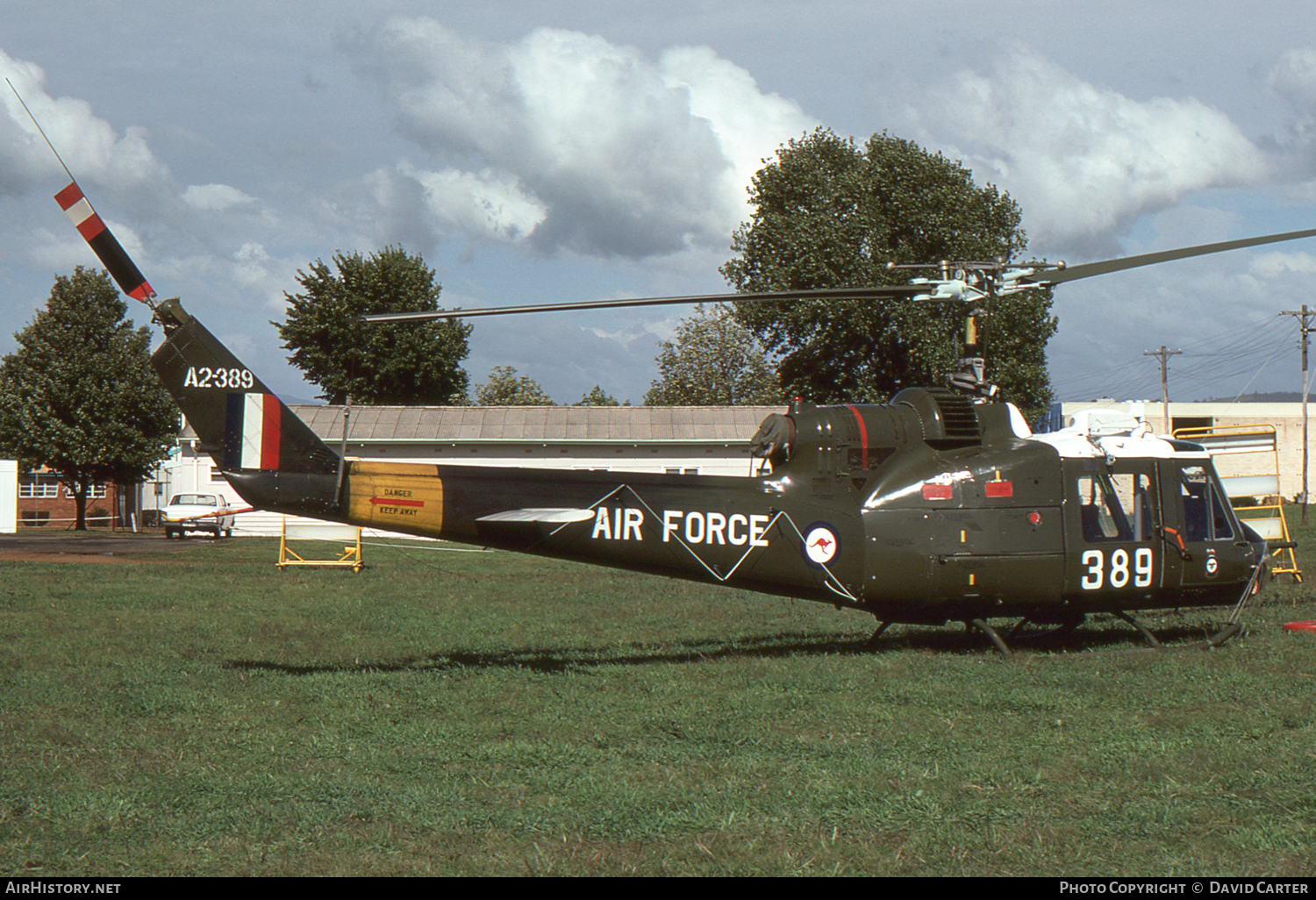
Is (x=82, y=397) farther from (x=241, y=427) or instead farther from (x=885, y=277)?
(x=241, y=427)

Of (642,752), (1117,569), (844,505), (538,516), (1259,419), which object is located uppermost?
(1259,419)

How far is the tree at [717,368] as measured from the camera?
234 ft

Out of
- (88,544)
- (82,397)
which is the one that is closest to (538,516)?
(88,544)

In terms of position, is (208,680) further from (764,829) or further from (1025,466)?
(1025,466)

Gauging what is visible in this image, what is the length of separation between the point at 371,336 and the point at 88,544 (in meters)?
20.7

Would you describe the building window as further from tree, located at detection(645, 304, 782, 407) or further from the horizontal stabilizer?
the horizontal stabilizer

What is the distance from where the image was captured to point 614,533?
10641mm

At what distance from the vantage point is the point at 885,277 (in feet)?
135

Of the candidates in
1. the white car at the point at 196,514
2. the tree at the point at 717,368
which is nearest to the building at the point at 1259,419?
the tree at the point at 717,368

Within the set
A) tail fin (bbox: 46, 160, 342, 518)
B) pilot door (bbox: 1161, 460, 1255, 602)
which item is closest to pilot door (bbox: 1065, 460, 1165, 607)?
pilot door (bbox: 1161, 460, 1255, 602)

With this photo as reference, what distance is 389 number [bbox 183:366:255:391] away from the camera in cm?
1013

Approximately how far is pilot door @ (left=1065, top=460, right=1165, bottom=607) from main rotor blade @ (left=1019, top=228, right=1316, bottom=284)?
201cm

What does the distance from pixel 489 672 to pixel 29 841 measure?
5061mm
